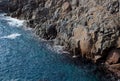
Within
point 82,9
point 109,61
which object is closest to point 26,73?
point 109,61

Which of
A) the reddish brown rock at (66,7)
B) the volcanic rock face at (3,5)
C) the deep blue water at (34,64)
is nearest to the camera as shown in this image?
the deep blue water at (34,64)

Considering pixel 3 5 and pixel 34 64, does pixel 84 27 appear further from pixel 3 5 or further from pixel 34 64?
pixel 3 5

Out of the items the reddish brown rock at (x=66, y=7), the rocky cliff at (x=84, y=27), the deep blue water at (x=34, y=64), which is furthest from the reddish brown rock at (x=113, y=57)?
the reddish brown rock at (x=66, y=7)

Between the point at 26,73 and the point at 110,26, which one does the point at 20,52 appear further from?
the point at 110,26

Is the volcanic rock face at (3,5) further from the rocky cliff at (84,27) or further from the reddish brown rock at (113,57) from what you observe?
the reddish brown rock at (113,57)

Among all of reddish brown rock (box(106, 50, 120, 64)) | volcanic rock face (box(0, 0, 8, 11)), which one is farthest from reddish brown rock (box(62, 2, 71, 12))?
volcanic rock face (box(0, 0, 8, 11))
